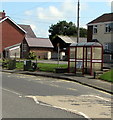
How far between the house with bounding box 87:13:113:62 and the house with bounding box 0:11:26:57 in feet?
79.9

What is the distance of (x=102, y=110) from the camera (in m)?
9.18

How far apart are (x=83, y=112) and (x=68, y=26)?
10845 cm

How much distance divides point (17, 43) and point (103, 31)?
28322mm

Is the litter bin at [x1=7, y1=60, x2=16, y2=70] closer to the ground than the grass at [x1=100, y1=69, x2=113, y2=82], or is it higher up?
higher up

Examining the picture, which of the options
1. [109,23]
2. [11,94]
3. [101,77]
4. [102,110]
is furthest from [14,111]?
[109,23]

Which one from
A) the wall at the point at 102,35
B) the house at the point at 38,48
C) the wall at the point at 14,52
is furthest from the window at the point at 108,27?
the wall at the point at 14,52

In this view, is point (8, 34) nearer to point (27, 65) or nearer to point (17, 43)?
point (17, 43)

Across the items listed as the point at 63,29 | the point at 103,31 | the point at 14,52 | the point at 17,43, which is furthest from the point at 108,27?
the point at 63,29

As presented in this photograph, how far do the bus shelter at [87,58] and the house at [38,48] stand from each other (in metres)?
39.3

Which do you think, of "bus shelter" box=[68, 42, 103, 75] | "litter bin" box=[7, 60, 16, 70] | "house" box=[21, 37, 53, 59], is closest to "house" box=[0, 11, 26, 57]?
"house" box=[21, 37, 53, 59]

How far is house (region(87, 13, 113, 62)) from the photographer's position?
1701 inches

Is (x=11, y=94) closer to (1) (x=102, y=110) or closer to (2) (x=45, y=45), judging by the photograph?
(1) (x=102, y=110)

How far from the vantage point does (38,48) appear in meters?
63.2

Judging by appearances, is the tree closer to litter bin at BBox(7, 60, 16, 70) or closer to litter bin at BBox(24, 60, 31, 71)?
litter bin at BBox(7, 60, 16, 70)
